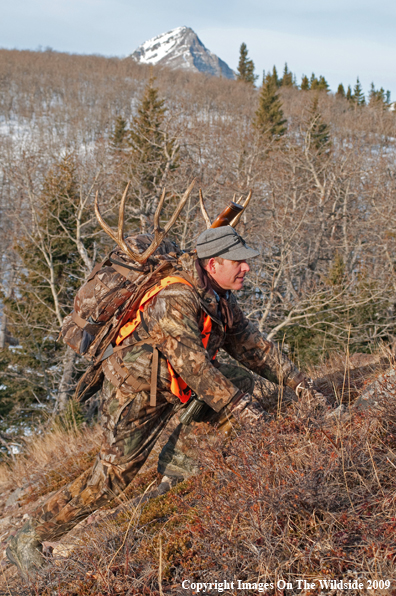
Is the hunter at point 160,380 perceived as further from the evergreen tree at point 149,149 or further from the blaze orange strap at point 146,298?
the evergreen tree at point 149,149

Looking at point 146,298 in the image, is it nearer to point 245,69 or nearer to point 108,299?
point 108,299

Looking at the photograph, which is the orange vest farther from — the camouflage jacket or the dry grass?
the dry grass

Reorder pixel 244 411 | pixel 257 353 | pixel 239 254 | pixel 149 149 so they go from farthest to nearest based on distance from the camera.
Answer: pixel 149 149, pixel 257 353, pixel 239 254, pixel 244 411

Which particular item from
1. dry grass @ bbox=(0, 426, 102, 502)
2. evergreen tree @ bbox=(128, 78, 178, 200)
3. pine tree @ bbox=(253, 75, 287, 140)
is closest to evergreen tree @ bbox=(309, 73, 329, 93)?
pine tree @ bbox=(253, 75, 287, 140)

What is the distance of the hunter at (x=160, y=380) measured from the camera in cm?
310

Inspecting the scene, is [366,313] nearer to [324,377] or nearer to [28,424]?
[324,377]

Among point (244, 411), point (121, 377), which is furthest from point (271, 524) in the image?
point (121, 377)

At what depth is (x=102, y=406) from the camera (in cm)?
350

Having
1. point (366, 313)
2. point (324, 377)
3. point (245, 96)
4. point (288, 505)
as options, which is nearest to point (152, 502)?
point (288, 505)

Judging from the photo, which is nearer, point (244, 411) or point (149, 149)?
point (244, 411)

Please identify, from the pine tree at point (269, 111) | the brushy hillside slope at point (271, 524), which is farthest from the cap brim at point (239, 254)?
the pine tree at point (269, 111)

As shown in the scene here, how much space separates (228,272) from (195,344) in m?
0.64

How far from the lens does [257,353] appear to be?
3.88 meters

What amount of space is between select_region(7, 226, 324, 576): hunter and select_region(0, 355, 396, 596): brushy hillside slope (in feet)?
0.88
